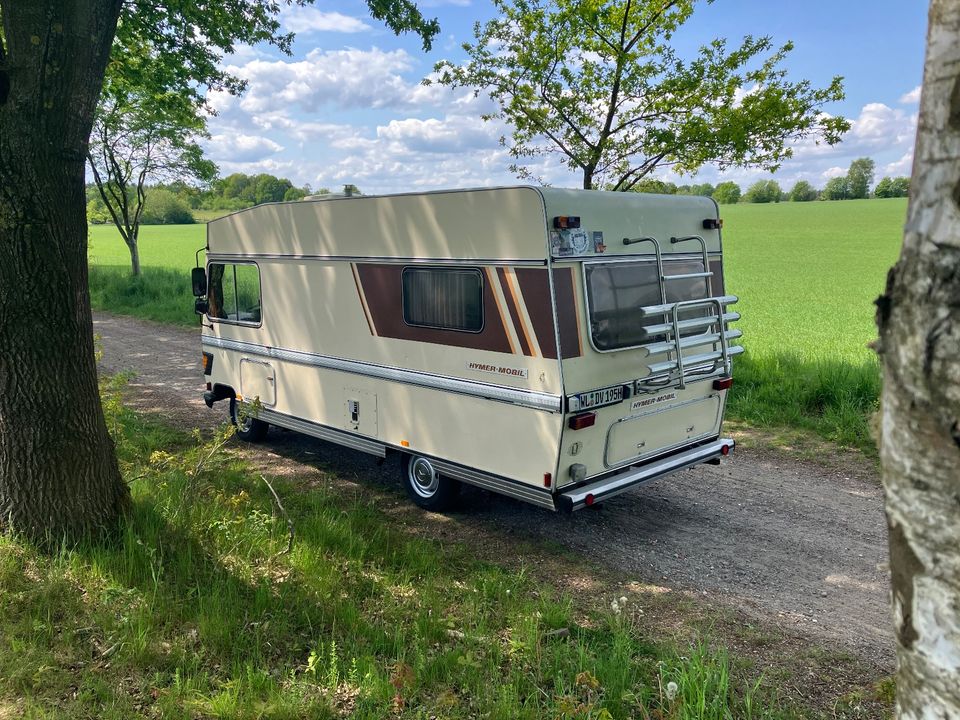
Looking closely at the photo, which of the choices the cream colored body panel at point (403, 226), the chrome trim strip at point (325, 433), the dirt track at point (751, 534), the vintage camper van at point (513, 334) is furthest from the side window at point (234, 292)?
the dirt track at point (751, 534)

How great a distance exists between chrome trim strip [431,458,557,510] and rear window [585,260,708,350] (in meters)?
1.20

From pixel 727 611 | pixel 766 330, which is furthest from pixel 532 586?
pixel 766 330

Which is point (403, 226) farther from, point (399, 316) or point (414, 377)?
point (414, 377)

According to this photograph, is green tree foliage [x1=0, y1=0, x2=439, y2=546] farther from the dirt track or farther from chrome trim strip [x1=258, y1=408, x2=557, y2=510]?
the dirt track

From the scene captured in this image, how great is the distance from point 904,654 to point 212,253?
26.9 ft

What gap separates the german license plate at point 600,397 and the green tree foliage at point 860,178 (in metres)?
68.7

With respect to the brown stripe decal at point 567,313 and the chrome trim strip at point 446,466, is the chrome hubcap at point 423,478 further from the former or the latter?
the brown stripe decal at point 567,313

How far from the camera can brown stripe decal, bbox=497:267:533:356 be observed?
521cm

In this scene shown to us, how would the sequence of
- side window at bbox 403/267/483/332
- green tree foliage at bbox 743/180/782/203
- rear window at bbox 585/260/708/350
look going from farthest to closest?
1. green tree foliage at bbox 743/180/782/203
2. side window at bbox 403/267/483/332
3. rear window at bbox 585/260/708/350

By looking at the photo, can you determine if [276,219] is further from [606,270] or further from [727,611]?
[727,611]

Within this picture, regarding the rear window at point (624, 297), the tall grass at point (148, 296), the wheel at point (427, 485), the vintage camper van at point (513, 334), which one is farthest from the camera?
the tall grass at point (148, 296)

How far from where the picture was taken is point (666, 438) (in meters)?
6.04

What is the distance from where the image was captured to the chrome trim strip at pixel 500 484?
17.4 feet

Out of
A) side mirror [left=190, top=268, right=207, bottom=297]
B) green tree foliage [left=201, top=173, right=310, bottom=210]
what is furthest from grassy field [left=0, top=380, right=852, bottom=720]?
green tree foliage [left=201, top=173, right=310, bottom=210]
